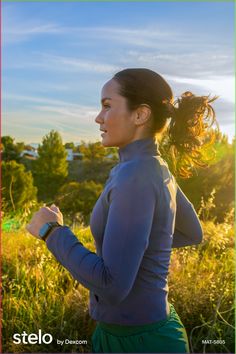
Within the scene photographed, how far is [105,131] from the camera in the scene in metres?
1.47

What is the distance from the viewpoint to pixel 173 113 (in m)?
1.58

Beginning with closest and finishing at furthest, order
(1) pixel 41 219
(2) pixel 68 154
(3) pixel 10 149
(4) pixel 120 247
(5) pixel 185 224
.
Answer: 1. (4) pixel 120 247
2. (1) pixel 41 219
3. (5) pixel 185 224
4. (3) pixel 10 149
5. (2) pixel 68 154

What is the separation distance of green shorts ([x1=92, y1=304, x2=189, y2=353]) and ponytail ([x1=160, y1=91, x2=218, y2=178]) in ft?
1.83

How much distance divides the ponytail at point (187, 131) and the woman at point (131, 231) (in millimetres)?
72

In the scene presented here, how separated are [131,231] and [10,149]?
19.7m

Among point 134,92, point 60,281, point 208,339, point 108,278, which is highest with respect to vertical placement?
point 134,92

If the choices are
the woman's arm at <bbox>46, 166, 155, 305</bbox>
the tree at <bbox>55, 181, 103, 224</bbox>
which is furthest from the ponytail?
the tree at <bbox>55, 181, 103, 224</bbox>

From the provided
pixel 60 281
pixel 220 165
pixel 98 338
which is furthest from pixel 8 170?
pixel 98 338

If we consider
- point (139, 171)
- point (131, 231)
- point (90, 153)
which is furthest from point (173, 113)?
point (90, 153)

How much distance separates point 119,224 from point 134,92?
396 mm

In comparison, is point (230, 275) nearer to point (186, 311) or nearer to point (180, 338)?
point (186, 311)

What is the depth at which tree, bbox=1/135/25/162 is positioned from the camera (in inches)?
760

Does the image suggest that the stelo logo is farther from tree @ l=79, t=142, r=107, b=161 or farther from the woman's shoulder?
tree @ l=79, t=142, r=107, b=161

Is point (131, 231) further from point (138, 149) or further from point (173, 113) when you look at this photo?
point (173, 113)
